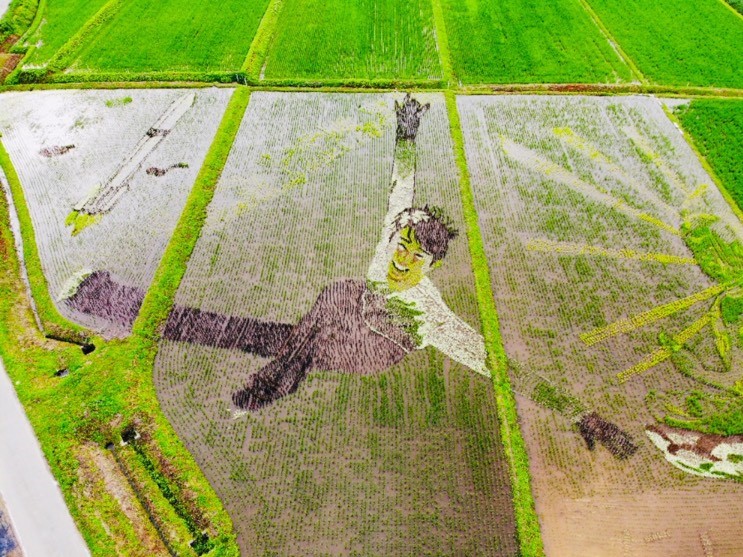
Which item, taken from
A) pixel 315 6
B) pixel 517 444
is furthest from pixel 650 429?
pixel 315 6

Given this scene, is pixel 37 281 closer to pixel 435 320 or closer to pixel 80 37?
pixel 435 320

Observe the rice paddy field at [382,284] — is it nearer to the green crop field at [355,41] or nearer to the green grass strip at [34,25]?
the green crop field at [355,41]

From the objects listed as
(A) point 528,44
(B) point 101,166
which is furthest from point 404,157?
(B) point 101,166

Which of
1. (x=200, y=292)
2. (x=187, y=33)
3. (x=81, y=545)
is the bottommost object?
(x=81, y=545)

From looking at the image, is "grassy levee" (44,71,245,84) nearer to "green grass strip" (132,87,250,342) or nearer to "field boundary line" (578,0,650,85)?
"green grass strip" (132,87,250,342)

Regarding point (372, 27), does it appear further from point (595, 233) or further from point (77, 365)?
point (77, 365)

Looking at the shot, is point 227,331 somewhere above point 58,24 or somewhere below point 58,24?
below
